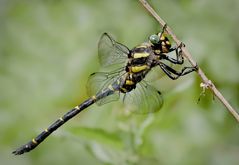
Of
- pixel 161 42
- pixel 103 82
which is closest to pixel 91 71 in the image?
pixel 103 82

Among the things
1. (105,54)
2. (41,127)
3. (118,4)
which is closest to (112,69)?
(105,54)

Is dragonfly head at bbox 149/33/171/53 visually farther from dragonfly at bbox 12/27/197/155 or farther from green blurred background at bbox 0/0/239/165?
green blurred background at bbox 0/0/239/165

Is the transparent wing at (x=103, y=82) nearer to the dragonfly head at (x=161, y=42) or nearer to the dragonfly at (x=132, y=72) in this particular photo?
the dragonfly at (x=132, y=72)

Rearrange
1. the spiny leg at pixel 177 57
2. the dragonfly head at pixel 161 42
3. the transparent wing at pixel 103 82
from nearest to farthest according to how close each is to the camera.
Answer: the spiny leg at pixel 177 57 → the dragonfly head at pixel 161 42 → the transparent wing at pixel 103 82

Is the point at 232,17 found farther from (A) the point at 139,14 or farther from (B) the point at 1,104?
(B) the point at 1,104

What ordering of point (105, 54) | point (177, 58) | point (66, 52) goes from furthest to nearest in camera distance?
1. point (66, 52)
2. point (105, 54)
3. point (177, 58)

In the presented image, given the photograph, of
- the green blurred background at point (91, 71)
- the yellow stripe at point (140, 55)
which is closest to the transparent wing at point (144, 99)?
the yellow stripe at point (140, 55)

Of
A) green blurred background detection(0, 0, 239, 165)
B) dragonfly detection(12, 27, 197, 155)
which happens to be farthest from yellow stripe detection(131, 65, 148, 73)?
green blurred background detection(0, 0, 239, 165)
